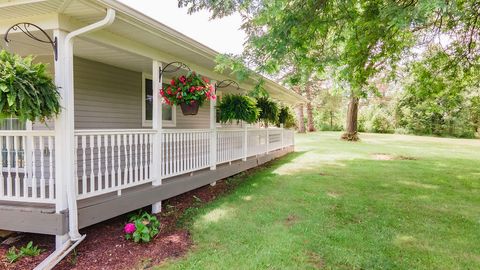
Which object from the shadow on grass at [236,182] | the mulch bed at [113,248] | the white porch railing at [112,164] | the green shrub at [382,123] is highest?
the green shrub at [382,123]

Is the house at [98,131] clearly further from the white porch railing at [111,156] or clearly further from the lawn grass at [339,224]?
the lawn grass at [339,224]

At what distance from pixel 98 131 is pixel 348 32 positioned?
5499 mm

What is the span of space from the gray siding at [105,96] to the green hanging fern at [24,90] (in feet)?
8.01

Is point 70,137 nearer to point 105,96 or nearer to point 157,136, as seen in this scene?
point 157,136

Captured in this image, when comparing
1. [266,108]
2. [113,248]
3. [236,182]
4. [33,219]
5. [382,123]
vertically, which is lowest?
[113,248]

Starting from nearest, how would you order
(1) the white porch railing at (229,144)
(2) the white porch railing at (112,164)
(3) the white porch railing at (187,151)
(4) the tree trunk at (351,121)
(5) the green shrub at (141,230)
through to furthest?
(2) the white porch railing at (112,164)
(5) the green shrub at (141,230)
(3) the white porch railing at (187,151)
(1) the white porch railing at (229,144)
(4) the tree trunk at (351,121)

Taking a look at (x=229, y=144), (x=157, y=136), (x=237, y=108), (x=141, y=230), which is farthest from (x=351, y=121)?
(x=141, y=230)

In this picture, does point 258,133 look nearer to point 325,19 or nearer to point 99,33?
point 325,19

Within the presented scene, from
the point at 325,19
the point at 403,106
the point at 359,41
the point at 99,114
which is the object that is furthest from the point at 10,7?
the point at 403,106

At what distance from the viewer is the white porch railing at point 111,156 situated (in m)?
3.61

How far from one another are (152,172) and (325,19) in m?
4.24

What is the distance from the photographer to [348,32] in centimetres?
659

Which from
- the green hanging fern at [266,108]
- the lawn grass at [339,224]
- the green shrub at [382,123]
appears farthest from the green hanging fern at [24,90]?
the green shrub at [382,123]

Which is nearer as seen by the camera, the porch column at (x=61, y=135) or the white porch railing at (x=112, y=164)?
the porch column at (x=61, y=135)
